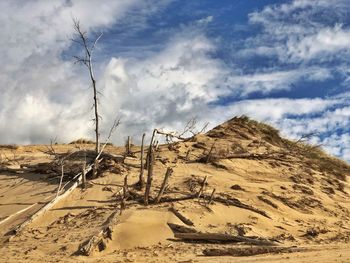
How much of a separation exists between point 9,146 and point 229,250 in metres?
16.3

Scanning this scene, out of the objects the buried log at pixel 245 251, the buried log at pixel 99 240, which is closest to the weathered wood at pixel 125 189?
the buried log at pixel 99 240

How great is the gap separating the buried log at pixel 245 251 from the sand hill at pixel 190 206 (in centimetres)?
2

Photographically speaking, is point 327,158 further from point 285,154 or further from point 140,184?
point 140,184

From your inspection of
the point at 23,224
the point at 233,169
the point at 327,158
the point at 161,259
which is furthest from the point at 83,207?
the point at 327,158

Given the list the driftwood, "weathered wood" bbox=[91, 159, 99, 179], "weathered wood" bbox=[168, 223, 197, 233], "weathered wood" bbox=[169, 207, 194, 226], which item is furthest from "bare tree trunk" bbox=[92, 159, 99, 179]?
"weathered wood" bbox=[168, 223, 197, 233]

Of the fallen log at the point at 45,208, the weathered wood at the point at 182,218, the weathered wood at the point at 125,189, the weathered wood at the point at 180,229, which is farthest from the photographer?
the weathered wood at the point at 125,189

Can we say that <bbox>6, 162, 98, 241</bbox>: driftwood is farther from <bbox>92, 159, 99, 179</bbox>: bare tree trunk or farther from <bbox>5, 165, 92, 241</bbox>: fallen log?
<bbox>92, 159, 99, 179</bbox>: bare tree trunk

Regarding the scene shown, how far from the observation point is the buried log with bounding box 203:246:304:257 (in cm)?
1023

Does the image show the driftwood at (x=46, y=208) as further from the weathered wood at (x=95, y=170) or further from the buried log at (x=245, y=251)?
the buried log at (x=245, y=251)

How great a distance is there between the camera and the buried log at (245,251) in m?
10.2

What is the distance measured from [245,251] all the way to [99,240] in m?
2.91

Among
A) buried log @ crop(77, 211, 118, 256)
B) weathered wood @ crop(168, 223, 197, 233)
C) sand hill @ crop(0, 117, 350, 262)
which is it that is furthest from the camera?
weathered wood @ crop(168, 223, 197, 233)

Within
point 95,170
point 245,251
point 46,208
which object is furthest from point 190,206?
point 95,170

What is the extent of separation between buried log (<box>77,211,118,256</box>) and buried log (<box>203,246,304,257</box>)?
2.09 meters
